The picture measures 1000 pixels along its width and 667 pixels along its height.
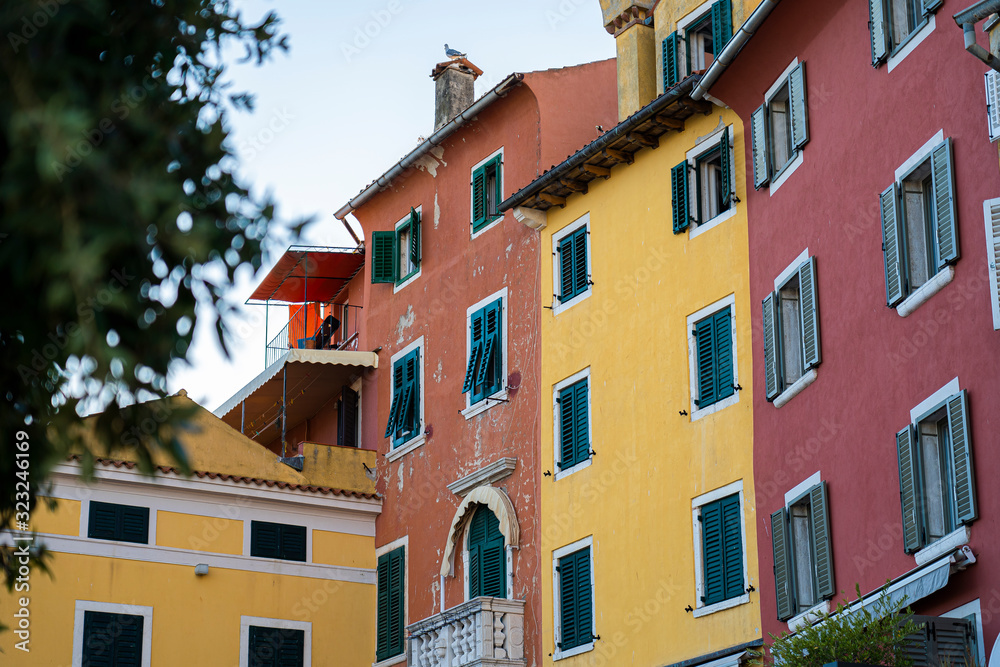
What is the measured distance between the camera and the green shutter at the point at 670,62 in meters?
22.8

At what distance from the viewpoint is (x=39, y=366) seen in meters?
6.29

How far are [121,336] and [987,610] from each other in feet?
32.0

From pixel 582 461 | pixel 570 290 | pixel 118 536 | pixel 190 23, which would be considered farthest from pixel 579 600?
pixel 190 23

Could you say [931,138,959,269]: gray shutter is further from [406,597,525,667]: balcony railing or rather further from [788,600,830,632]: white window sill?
[406,597,525,667]: balcony railing

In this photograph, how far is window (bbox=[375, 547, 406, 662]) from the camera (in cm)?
2650

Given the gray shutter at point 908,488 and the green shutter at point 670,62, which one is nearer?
the gray shutter at point 908,488

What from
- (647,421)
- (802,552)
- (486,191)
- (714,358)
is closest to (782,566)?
(802,552)

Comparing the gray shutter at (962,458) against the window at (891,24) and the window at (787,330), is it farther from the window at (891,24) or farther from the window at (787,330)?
the window at (891,24)

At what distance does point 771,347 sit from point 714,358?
1759 millimetres

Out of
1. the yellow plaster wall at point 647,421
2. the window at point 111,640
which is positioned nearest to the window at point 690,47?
the yellow plaster wall at point 647,421

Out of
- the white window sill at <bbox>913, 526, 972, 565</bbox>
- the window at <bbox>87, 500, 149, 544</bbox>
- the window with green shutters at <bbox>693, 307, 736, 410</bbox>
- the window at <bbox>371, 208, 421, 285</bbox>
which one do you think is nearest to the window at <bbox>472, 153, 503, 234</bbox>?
the window at <bbox>371, 208, 421, 285</bbox>

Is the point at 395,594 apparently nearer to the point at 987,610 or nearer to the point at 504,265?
the point at 504,265

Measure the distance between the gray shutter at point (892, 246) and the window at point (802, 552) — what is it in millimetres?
2526

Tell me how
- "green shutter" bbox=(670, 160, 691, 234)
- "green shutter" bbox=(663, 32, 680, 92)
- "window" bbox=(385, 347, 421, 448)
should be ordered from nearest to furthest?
"green shutter" bbox=(670, 160, 691, 234) < "green shutter" bbox=(663, 32, 680, 92) < "window" bbox=(385, 347, 421, 448)
